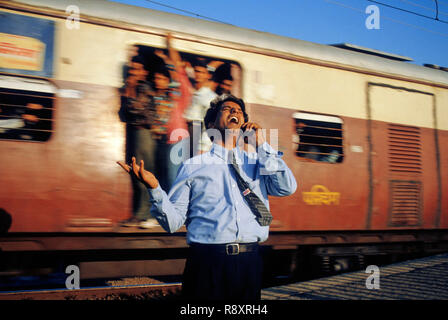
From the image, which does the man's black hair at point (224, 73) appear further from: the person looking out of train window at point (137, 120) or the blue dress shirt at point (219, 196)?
the blue dress shirt at point (219, 196)

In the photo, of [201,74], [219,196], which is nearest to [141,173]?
[219,196]

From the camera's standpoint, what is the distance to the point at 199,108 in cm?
468

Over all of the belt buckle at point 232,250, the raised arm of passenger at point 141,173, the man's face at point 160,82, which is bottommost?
the belt buckle at point 232,250

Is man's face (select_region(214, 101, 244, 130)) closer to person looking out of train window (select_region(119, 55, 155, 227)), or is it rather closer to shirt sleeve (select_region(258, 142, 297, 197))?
shirt sleeve (select_region(258, 142, 297, 197))

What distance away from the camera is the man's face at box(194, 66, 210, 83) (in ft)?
15.5

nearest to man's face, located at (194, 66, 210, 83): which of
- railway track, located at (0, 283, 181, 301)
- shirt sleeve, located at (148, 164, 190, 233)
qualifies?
→ shirt sleeve, located at (148, 164, 190, 233)

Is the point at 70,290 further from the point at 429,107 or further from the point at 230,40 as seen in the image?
the point at 429,107

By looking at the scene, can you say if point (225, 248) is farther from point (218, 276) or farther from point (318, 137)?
point (318, 137)

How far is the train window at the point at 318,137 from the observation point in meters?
5.24

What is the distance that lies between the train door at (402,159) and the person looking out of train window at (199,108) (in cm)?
255

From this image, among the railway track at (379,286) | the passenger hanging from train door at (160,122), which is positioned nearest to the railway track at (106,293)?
the passenger hanging from train door at (160,122)

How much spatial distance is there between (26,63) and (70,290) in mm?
2634

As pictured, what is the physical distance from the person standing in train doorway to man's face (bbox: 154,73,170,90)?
86.5 inches

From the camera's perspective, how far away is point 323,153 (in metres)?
5.36
